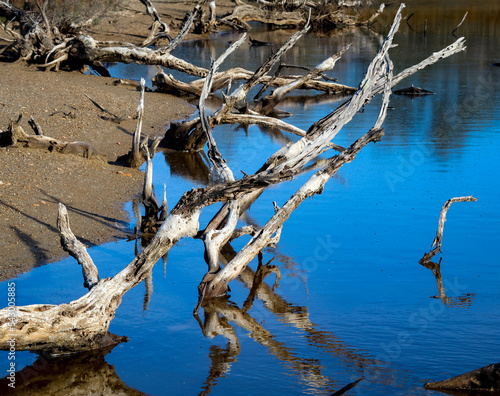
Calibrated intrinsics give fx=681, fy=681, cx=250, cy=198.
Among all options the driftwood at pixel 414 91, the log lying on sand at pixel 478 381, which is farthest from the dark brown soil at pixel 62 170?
the driftwood at pixel 414 91

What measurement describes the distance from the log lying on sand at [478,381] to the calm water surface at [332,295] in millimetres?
301

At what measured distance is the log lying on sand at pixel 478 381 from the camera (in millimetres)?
5332

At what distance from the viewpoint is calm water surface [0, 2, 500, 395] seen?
630cm

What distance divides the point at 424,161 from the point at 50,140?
23.8 feet

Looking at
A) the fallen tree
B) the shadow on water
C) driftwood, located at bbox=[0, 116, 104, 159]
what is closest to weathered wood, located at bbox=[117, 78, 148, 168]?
Answer: driftwood, located at bbox=[0, 116, 104, 159]

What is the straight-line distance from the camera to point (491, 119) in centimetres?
1703

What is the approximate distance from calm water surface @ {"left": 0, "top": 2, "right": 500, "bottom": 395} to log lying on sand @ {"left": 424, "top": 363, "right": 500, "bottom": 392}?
30 centimetres

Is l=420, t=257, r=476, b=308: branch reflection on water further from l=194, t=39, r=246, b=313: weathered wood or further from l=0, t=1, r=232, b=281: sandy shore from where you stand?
l=0, t=1, r=232, b=281: sandy shore

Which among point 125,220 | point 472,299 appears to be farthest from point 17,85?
point 472,299

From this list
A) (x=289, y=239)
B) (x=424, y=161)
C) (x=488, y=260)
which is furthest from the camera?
(x=424, y=161)

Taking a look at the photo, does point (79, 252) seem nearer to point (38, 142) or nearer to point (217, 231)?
point (217, 231)

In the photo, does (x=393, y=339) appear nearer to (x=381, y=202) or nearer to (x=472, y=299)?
(x=472, y=299)

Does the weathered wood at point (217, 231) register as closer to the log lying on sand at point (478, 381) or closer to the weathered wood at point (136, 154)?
the log lying on sand at point (478, 381)

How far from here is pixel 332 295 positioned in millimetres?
8008
